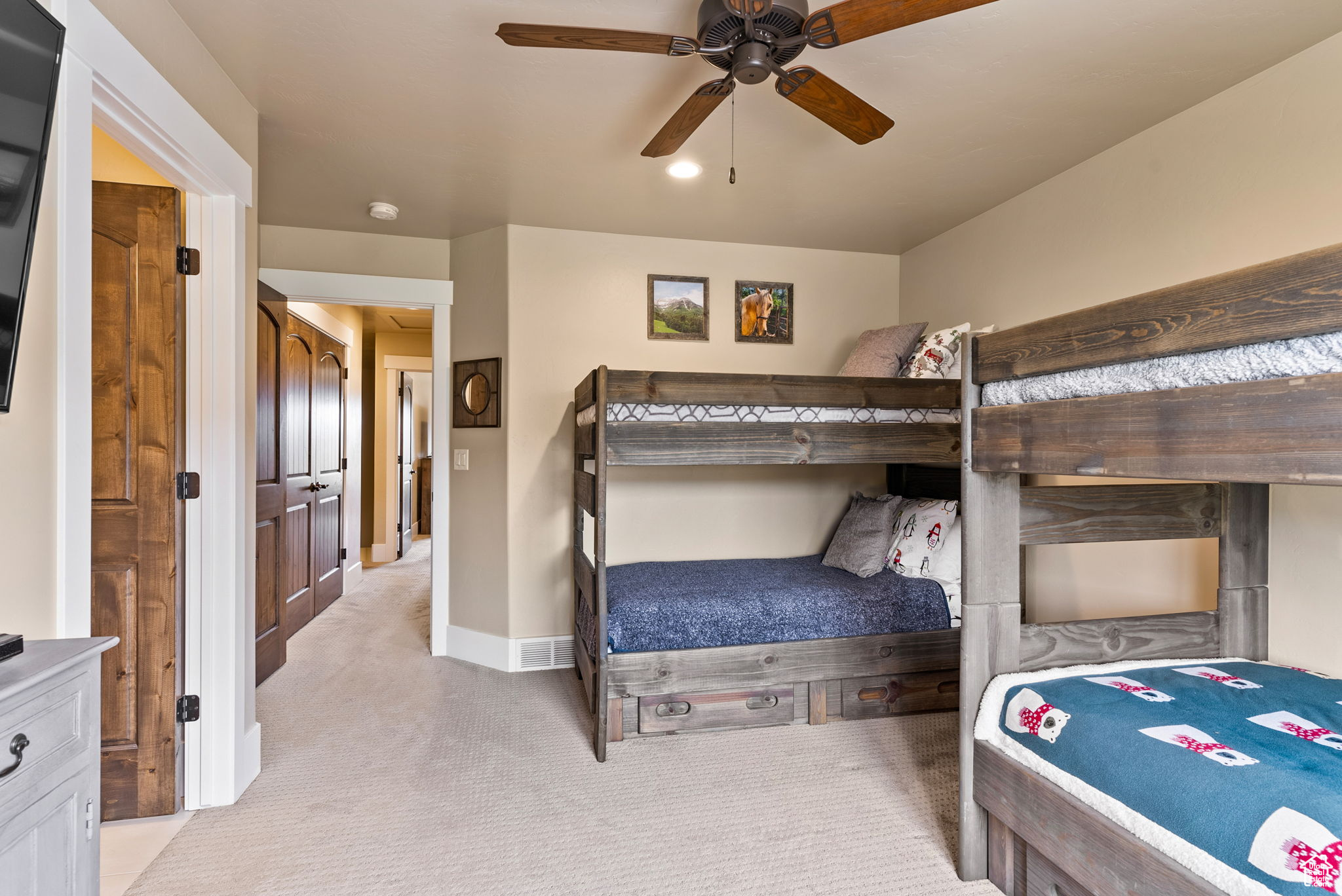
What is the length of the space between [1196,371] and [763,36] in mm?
Answer: 1171

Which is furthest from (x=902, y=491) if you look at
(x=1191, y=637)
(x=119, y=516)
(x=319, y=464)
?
(x=319, y=464)

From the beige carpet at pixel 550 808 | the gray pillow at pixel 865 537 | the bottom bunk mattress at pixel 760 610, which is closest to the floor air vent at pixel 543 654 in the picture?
the beige carpet at pixel 550 808

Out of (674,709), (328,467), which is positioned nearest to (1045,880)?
(674,709)

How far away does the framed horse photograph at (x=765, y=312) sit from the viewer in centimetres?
375

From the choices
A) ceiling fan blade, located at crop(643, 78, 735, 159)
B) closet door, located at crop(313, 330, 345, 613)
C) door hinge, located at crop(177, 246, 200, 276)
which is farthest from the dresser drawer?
closet door, located at crop(313, 330, 345, 613)

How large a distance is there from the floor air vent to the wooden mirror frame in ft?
3.92

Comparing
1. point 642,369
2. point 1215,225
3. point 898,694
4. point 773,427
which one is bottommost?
point 898,694

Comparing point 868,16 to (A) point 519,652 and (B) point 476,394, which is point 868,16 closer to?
(B) point 476,394

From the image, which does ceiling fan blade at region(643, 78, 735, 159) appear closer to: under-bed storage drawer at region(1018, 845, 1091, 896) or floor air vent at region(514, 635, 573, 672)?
under-bed storage drawer at region(1018, 845, 1091, 896)

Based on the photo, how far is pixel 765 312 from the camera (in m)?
3.78

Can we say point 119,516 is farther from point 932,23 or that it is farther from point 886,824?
point 932,23

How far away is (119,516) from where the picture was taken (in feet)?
6.61

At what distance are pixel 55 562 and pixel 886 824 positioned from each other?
2.28m

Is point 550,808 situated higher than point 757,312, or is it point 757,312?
point 757,312
